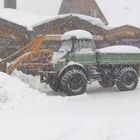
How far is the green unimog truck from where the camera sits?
14.7m

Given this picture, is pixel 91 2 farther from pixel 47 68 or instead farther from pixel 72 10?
pixel 47 68

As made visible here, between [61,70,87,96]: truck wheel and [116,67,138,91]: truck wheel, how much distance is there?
168cm

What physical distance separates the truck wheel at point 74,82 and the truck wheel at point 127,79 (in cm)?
168

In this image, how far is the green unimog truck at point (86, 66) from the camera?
14.7 meters

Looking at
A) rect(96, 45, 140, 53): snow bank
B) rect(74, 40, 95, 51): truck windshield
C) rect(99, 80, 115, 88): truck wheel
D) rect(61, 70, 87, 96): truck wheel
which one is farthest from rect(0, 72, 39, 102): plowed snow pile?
rect(99, 80, 115, 88): truck wheel

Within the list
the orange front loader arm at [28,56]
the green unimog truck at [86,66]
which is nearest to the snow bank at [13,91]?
the orange front loader arm at [28,56]

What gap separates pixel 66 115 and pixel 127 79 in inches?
230

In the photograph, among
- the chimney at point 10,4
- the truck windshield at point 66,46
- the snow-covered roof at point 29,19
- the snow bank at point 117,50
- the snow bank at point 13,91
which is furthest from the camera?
the chimney at point 10,4

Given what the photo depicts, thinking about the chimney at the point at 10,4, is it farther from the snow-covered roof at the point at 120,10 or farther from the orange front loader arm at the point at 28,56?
the orange front loader arm at the point at 28,56

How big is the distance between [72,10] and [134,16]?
6.32 metres

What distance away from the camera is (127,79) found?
16.0 m

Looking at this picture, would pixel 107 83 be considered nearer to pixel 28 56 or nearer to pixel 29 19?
pixel 28 56

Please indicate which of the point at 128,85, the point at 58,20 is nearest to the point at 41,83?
the point at 128,85

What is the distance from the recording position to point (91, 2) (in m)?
40.6
